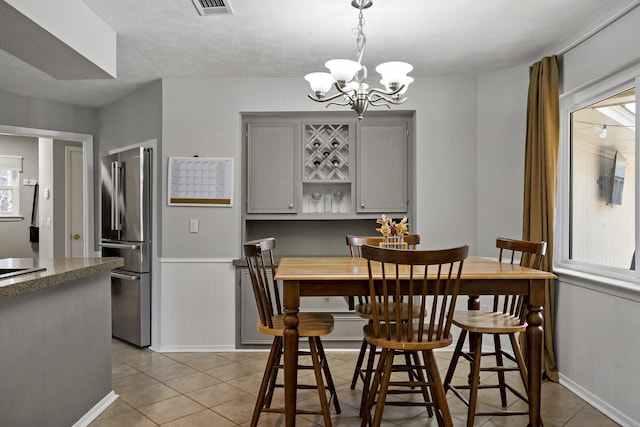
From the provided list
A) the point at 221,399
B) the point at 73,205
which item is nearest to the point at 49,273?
the point at 221,399

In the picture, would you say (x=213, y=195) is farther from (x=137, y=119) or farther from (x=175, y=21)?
(x=175, y=21)

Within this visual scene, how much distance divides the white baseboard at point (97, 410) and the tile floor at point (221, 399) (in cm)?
3

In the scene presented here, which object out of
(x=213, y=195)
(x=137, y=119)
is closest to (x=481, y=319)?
(x=213, y=195)

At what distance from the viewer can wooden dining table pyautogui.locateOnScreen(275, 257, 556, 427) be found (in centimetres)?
220

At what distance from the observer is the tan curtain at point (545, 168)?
3191 mm

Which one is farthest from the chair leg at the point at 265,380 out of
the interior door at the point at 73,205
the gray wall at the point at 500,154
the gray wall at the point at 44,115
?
the interior door at the point at 73,205

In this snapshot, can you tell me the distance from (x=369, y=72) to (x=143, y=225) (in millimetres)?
2474

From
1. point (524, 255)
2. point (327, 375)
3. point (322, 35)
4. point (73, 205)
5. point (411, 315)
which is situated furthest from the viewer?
point (73, 205)

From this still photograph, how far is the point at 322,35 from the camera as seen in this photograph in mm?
3125

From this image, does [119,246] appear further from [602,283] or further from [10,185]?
[602,283]

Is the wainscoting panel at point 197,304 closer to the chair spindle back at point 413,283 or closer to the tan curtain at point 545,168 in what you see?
the chair spindle back at point 413,283

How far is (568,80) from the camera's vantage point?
315 cm

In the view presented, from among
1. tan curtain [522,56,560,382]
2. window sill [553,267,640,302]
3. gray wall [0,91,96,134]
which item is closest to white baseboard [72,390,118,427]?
tan curtain [522,56,560,382]

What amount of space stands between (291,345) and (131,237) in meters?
2.53
